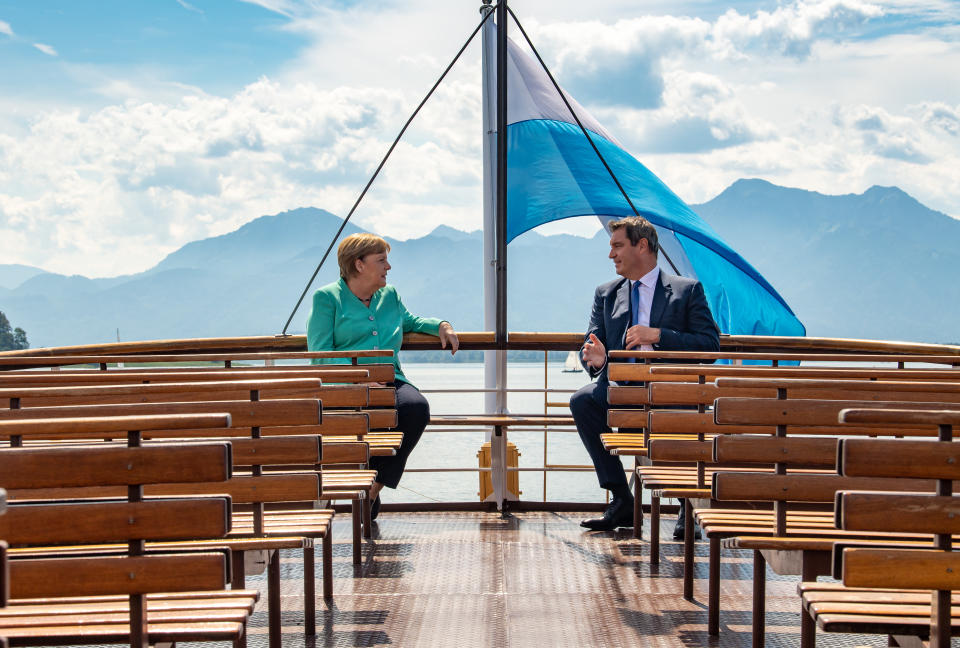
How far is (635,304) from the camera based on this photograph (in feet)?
15.7

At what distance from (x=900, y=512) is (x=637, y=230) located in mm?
2897

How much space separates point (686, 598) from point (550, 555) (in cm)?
78

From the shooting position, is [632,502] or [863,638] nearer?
[863,638]

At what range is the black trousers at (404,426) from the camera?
4.70 m

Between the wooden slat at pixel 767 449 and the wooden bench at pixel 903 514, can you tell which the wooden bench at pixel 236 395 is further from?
the wooden bench at pixel 903 514

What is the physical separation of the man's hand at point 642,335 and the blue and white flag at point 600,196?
87.1 inches

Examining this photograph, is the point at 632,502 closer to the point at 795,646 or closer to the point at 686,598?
the point at 686,598

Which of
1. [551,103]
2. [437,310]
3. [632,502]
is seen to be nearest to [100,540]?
[632,502]

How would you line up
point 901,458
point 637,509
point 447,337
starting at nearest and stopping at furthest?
point 901,458 < point 637,509 < point 447,337

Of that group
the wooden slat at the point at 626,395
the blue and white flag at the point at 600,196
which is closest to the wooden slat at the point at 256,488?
the wooden slat at the point at 626,395

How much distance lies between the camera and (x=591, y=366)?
481 cm

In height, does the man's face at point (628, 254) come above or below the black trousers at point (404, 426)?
above

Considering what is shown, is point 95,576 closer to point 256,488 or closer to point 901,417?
point 256,488

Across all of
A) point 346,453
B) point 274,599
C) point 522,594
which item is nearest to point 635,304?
point 522,594
